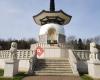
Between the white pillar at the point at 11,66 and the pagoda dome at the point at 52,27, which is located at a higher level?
the pagoda dome at the point at 52,27

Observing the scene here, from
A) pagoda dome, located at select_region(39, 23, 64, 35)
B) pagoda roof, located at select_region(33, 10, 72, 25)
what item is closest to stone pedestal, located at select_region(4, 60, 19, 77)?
pagoda dome, located at select_region(39, 23, 64, 35)

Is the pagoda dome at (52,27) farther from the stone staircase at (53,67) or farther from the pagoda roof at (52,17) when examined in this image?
the stone staircase at (53,67)

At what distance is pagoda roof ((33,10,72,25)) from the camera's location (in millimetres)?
27469

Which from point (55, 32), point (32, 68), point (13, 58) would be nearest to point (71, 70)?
point (32, 68)

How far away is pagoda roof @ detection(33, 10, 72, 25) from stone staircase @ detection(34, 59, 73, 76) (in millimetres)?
11547

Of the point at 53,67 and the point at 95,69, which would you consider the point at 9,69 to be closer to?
the point at 53,67

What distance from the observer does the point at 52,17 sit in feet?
90.8

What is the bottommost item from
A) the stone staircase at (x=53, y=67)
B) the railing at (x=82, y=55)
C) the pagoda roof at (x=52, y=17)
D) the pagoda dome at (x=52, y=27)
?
the stone staircase at (x=53, y=67)

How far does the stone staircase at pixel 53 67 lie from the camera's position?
49.8 ft

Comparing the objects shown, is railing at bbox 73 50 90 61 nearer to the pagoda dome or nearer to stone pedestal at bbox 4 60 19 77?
stone pedestal at bbox 4 60 19 77

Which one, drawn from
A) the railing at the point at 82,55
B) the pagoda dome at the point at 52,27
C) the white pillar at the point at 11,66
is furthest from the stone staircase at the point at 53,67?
the pagoda dome at the point at 52,27

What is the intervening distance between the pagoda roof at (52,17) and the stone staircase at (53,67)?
11.5 meters

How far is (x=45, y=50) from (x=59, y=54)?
6.06 ft

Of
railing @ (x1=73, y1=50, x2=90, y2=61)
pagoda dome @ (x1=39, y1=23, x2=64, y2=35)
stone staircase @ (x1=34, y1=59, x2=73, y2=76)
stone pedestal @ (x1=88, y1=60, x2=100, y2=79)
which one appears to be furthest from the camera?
pagoda dome @ (x1=39, y1=23, x2=64, y2=35)
